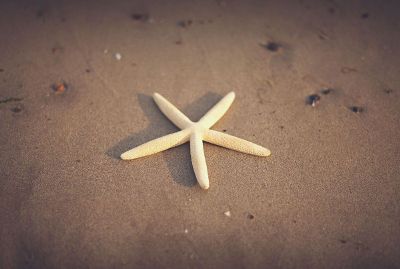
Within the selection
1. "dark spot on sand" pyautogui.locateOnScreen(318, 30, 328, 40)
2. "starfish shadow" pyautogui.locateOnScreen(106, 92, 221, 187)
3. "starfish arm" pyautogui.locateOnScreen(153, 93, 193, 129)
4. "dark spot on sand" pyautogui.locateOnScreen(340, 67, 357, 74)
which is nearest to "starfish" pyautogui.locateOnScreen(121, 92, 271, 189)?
"starfish arm" pyautogui.locateOnScreen(153, 93, 193, 129)

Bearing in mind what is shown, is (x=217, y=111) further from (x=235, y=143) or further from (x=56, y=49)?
(x=56, y=49)

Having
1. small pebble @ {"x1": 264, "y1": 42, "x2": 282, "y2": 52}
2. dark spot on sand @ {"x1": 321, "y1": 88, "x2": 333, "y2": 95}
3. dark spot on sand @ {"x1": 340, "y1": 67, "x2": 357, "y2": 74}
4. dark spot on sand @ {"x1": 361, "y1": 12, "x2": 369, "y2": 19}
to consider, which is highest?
dark spot on sand @ {"x1": 361, "y1": 12, "x2": 369, "y2": 19}

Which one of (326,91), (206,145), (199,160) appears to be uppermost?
(326,91)

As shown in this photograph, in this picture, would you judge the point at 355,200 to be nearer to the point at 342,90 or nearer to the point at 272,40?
the point at 342,90

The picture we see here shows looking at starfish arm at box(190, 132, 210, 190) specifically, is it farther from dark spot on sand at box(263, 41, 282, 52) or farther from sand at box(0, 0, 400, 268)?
dark spot on sand at box(263, 41, 282, 52)

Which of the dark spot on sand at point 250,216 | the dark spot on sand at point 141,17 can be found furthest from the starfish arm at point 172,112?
the dark spot on sand at point 141,17

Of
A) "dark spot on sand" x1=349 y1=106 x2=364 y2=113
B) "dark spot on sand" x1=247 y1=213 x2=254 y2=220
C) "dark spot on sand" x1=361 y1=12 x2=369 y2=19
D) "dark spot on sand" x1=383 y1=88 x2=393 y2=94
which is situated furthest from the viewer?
"dark spot on sand" x1=361 y1=12 x2=369 y2=19

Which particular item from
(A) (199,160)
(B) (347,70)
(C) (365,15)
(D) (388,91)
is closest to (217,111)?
(A) (199,160)
